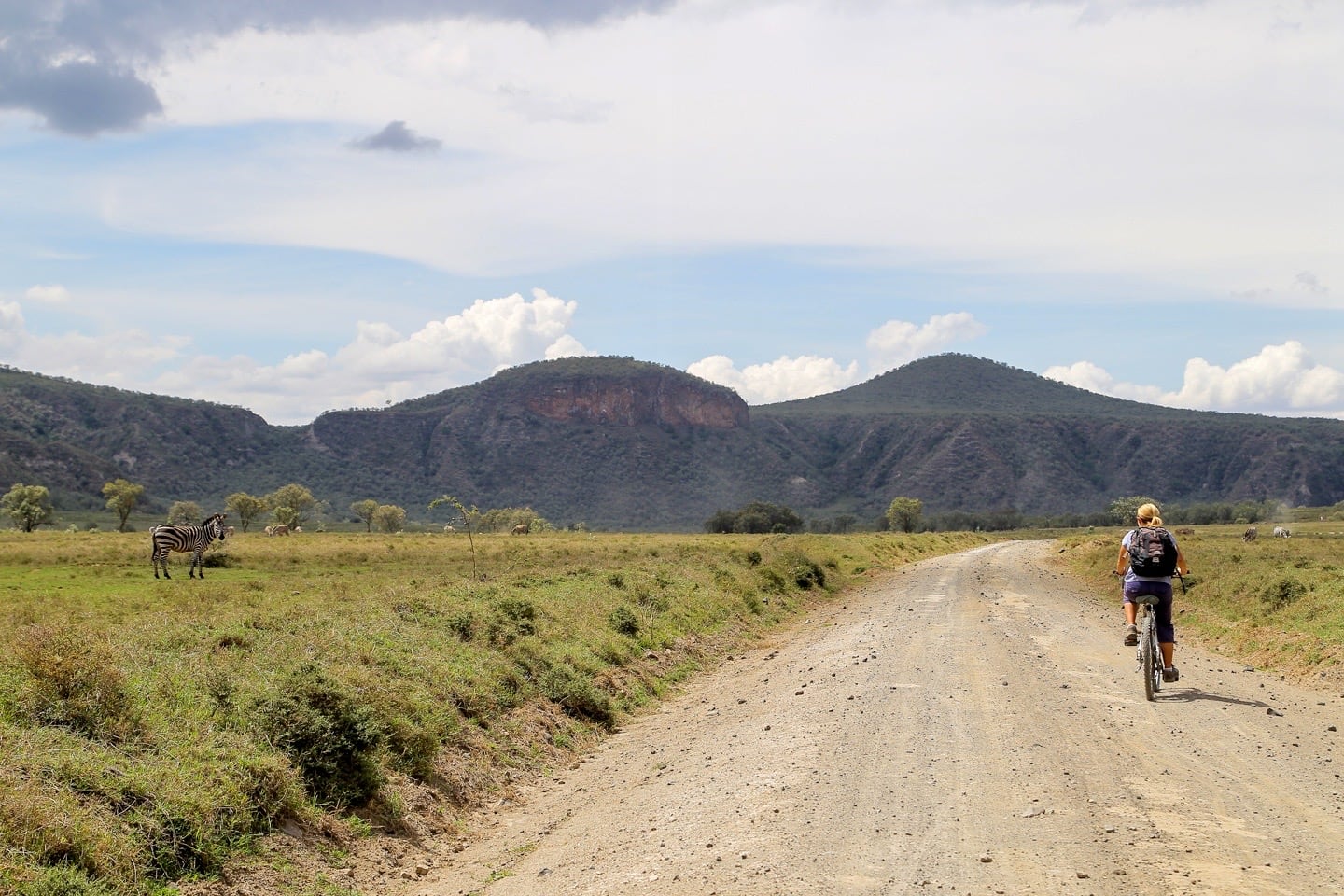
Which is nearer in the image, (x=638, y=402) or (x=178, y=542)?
(x=178, y=542)

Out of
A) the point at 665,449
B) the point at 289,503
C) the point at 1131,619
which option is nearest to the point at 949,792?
the point at 1131,619

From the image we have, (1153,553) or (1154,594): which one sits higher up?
(1153,553)

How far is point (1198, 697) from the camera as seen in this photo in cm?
1254

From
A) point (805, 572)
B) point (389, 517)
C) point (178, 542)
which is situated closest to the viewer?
point (805, 572)

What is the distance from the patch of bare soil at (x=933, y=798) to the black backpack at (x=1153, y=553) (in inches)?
61.1

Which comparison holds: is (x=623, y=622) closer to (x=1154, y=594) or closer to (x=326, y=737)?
(x=1154, y=594)

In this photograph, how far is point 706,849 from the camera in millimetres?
7480

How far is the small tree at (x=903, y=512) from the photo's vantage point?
358ft

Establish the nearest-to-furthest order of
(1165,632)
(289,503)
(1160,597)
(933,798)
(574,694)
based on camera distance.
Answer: (933,798) < (1165,632) < (1160,597) < (574,694) < (289,503)

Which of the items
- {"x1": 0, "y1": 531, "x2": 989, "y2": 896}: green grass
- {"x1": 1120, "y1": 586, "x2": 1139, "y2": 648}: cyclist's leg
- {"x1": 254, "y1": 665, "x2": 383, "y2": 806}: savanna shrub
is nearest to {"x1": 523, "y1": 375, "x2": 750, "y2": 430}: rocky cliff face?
{"x1": 0, "y1": 531, "x2": 989, "y2": 896}: green grass

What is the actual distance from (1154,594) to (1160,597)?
0.09m

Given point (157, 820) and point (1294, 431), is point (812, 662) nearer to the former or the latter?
point (157, 820)

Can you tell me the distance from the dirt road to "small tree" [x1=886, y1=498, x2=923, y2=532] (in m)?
94.8

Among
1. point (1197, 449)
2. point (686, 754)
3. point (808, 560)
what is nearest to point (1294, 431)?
point (1197, 449)
